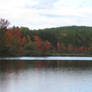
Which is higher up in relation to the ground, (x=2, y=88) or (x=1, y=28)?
(x=1, y=28)

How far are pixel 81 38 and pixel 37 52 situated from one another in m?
57.7

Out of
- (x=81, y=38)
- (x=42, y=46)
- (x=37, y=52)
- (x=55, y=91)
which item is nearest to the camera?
(x=55, y=91)

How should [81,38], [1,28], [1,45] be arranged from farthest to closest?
[81,38], [1,28], [1,45]

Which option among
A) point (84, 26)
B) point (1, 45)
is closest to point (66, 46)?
point (84, 26)

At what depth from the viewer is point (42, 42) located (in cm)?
11288

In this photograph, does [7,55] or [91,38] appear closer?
[7,55]

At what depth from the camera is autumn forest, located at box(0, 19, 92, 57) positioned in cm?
7812

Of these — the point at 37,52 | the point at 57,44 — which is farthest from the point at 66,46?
the point at 37,52

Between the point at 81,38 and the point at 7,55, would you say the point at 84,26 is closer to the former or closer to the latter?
the point at 81,38

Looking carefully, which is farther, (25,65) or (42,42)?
(42,42)

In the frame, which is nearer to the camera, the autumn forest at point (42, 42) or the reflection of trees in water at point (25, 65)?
the reflection of trees in water at point (25, 65)

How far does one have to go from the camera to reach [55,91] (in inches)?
669

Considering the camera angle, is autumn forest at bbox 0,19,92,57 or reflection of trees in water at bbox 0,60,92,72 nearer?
reflection of trees in water at bbox 0,60,92,72

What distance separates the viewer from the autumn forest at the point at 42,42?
78.1 metres
